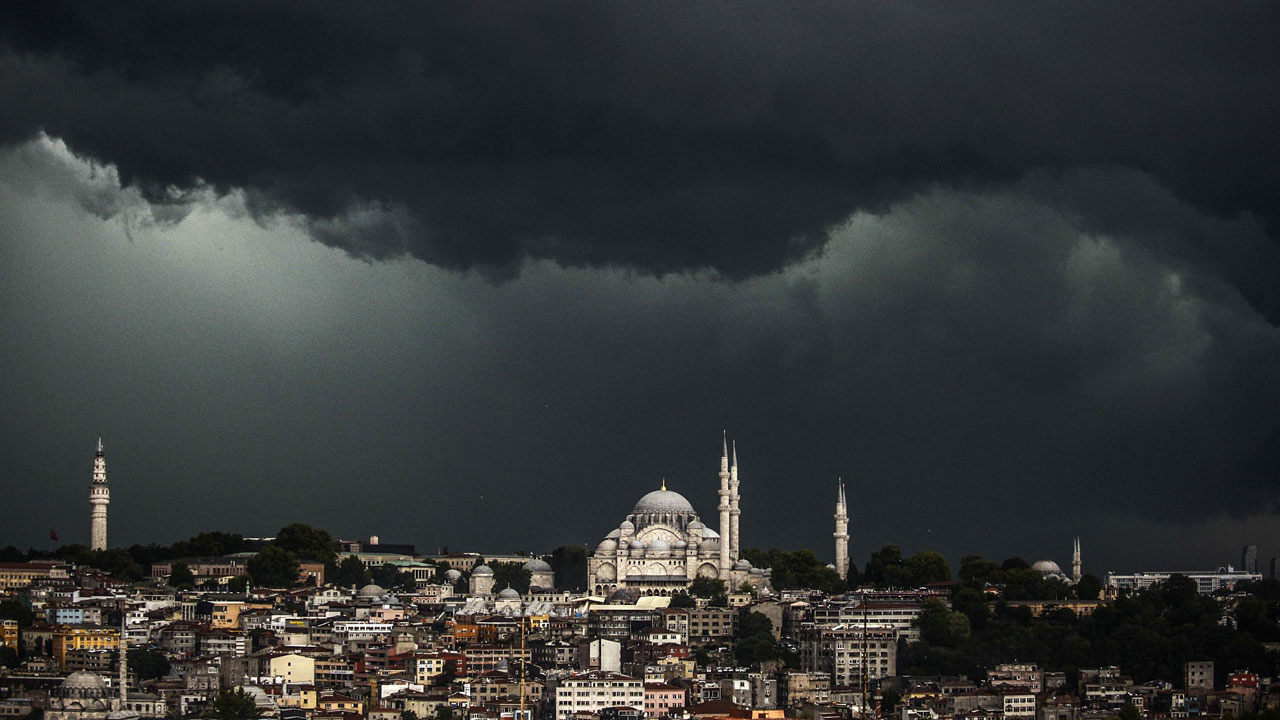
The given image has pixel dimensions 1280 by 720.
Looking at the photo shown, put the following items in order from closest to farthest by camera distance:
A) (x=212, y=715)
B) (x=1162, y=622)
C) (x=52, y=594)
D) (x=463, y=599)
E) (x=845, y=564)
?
(x=212, y=715) → (x=1162, y=622) → (x=52, y=594) → (x=463, y=599) → (x=845, y=564)

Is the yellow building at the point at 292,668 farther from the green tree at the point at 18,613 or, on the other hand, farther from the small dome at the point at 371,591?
the small dome at the point at 371,591

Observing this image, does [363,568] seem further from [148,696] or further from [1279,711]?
[1279,711]

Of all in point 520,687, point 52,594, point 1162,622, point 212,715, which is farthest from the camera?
point 52,594

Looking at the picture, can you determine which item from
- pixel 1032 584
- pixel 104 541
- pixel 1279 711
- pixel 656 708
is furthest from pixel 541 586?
pixel 1279 711

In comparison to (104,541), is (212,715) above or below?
below

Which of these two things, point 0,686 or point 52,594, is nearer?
point 0,686

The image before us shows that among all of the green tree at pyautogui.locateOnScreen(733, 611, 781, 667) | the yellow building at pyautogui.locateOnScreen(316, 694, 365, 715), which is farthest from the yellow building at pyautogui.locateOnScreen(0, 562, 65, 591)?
the green tree at pyautogui.locateOnScreen(733, 611, 781, 667)
